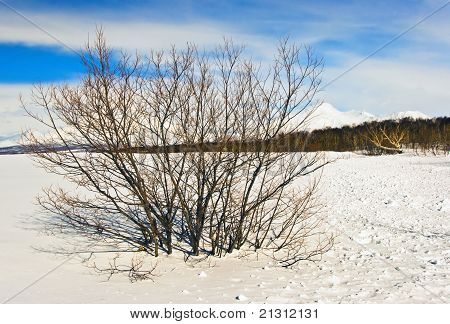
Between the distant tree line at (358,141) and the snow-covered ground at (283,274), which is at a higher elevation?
the distant tree line at (358,141)

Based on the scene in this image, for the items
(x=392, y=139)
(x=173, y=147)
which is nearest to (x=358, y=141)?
(x=392, y=139)

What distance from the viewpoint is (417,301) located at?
19.3 ft

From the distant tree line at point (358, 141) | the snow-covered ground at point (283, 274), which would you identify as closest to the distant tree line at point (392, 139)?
the distant tree line at point (358, 141)

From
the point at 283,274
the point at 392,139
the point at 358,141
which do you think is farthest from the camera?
the point at 358,141

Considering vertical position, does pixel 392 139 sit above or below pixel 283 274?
above

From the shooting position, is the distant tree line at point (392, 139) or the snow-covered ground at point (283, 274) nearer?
the snow-covered ground at point (283, 274)

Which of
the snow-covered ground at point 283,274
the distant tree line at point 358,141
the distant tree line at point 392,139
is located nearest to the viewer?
the snow-covered ground at point 283,274

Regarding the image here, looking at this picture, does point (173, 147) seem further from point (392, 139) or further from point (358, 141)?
point (358, 141)

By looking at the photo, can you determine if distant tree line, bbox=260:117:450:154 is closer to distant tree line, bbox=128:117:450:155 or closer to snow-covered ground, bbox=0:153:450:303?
distant tree line, bbox=128:117:450:155

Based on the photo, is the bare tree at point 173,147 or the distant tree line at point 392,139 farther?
the distant tree line at point 392,139

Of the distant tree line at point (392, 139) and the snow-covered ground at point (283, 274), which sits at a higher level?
the distant tree line at point (392, 139)

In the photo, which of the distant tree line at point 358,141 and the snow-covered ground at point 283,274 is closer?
the snow-covered ground at point 283,274

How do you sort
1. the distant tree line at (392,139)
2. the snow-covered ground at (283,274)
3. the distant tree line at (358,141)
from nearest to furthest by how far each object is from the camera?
the snow-covered ground at (283,274), the distant tree line at (358,141), the distant tree line at (392,139)

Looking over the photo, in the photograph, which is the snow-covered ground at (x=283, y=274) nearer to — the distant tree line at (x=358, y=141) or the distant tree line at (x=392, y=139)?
the distant tree line at (x=358, y=141)
